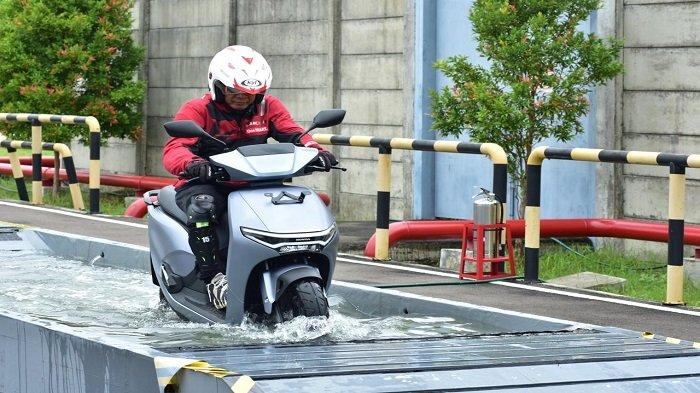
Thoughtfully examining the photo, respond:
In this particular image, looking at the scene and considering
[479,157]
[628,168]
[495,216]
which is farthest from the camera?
[479,157]

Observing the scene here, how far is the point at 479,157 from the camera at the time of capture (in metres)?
15.1

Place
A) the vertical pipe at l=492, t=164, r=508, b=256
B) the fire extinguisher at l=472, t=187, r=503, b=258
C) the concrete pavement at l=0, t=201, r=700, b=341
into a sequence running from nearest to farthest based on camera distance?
1. the concrete pavement at l=0, t=201, r=700, b=341
2. the fire extinguisher at l=472, t=187, r=503, b=258
3. the vertical pipe at l=492, t=164, r=508, b=256

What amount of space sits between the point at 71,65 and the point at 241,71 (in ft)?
40.2

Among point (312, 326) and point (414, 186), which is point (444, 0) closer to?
point (414, 186)

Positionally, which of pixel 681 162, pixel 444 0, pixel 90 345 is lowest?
pixel 90 345

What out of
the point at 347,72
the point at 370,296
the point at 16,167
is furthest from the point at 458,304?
the point at 16,167

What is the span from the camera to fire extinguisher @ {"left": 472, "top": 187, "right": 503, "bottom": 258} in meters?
10.0

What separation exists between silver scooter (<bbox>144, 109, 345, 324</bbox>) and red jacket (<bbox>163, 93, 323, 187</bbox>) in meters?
0.42

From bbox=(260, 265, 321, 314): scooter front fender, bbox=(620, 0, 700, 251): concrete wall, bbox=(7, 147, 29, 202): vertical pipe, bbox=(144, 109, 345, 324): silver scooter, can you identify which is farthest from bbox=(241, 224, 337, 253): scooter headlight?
bbox=(7, 147, 29, 202): vertical pipe

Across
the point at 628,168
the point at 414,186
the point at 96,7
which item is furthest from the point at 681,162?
the point at 96,7

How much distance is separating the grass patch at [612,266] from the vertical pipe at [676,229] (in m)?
2.24

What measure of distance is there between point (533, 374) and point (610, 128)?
7767 mm

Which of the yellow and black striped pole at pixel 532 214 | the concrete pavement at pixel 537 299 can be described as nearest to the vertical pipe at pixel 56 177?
the concrete pavement at pixel 537 299

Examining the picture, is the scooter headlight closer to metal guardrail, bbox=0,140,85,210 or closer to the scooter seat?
the scooter seat
